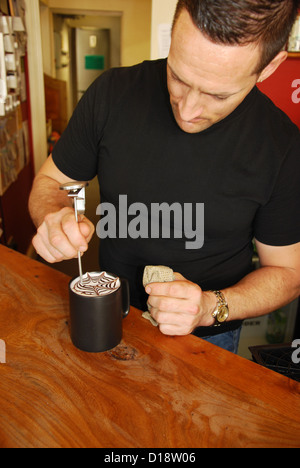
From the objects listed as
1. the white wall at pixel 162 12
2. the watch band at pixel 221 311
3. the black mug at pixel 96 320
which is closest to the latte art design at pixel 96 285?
the black mug at pixel 96 320

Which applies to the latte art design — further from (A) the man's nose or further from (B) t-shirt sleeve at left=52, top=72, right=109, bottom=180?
(B) t-shirt sleeve at left=52, top=72, right=109, bottom=180

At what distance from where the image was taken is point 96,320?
30.5 inches

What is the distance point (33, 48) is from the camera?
3371mm

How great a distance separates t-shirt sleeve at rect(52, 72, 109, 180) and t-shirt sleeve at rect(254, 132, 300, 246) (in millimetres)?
545

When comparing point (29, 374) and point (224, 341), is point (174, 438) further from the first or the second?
point (224, 341)

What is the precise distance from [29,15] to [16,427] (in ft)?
11.1

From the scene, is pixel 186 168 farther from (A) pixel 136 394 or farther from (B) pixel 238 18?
(A) pixel 136 394

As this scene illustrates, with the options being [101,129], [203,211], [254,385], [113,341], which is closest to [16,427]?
[113,341]

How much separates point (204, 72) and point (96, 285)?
1.62 feet

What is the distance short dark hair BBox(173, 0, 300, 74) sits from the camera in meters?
0.77

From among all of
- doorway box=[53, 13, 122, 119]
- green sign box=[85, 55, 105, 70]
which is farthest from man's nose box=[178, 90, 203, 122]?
green sign box=[85, 55, 105, 70]

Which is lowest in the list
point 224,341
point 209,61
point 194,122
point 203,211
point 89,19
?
point 224,341

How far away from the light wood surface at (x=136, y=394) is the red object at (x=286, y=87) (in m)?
1.81

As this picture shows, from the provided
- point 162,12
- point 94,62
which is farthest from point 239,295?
point 94,62
